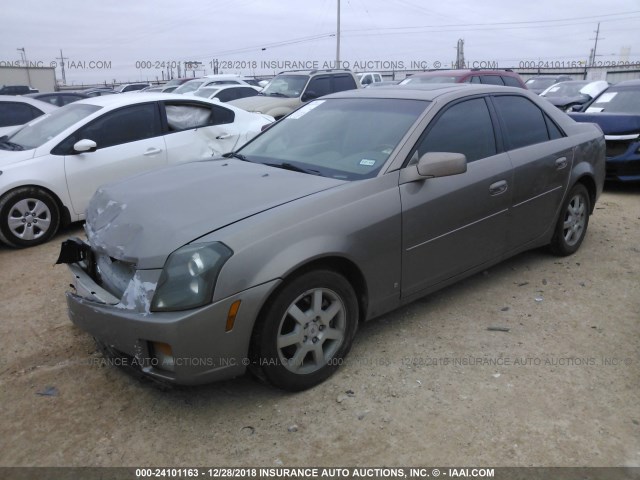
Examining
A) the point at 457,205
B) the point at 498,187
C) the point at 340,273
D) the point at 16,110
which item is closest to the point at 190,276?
the point at 340,273

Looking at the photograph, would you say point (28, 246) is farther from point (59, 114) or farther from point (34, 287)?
point (59, 114)

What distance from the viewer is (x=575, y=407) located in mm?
2902

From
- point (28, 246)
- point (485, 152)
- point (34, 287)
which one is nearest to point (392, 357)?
point (485, 152)

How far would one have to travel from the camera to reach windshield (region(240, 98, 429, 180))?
3523 mm

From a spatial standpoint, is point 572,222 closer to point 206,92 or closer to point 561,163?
point 561,163

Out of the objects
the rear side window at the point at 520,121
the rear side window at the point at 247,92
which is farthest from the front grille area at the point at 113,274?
the rear side window at the point at 247,92

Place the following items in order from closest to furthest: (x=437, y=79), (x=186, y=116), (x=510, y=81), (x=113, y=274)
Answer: (x=113, y=274) < (x=186, y=116) < (x=437, y=79) < (x=510, y=81)

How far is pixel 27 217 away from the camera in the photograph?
18.6ft

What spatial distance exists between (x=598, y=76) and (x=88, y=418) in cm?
3153

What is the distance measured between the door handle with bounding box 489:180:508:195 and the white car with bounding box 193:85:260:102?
12.6 metres

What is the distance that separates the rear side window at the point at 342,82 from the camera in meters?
12.7

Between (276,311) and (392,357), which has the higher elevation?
(276,311)

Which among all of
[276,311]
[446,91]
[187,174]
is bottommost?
[276,311]

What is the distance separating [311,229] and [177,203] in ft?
2.71
